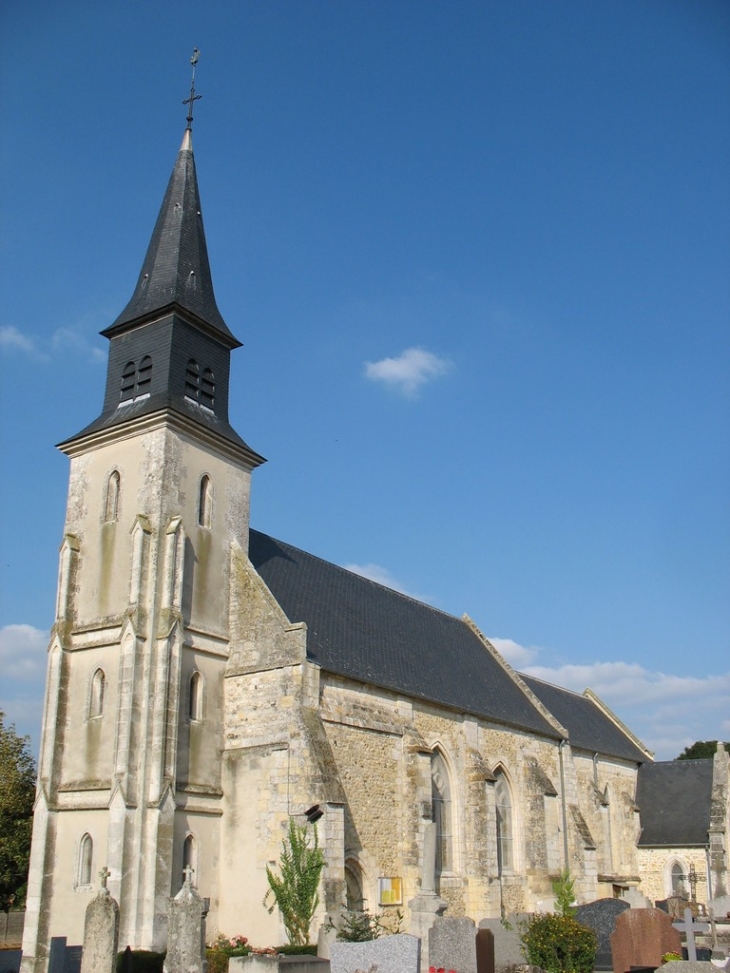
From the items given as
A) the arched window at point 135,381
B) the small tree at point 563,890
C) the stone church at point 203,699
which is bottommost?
the small tree at point 563,890

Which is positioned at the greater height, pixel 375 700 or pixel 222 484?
pixel 222 484

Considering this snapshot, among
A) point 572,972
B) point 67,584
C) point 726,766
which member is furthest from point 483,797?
point 726,766

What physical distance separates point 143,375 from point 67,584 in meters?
5.30

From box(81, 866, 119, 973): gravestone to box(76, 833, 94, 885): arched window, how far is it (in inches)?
270

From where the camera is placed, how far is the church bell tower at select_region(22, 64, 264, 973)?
19.1m

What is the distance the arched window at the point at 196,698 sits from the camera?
20.9 metres

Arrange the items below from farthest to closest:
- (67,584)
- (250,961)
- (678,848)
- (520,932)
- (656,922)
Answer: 1. (678,848)
2. (67,584)
3. (520,932)
4. (656,922)
5. (250,961)

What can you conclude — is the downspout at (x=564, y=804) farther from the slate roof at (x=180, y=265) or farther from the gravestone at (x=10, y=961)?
the slate roof at (x=180, y=265)

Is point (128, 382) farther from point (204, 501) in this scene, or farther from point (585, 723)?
point (585, 723)

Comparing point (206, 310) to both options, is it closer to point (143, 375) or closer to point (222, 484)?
point (143, 375)

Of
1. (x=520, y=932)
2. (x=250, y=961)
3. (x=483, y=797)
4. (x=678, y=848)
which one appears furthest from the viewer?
(x=678, y=848)

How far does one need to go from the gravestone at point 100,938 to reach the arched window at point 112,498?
10.6m

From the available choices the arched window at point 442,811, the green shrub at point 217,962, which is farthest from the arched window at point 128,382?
the green shrub at point 217,962

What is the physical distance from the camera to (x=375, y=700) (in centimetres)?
2327
